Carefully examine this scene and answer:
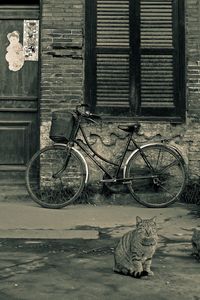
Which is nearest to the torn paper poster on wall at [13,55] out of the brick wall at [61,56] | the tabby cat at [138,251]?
the brick wall at [61,56]

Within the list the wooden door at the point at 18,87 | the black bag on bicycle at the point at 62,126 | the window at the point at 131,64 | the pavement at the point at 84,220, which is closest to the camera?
the pavement at the point at 84,220

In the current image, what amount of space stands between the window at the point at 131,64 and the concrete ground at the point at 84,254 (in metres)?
1.50

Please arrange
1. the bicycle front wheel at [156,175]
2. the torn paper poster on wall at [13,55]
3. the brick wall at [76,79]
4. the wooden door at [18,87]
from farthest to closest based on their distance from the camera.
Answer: the torn paper poster on wall at [13,55], the wooden door at [18,87], the brick wall at [76,79], the bicycle front wheel at [156,175]

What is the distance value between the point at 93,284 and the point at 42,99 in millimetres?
3968

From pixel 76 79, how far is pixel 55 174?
1.45m

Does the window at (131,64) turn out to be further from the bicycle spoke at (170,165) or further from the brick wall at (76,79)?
the bicycle spoke at (170,165)

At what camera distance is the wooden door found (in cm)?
727

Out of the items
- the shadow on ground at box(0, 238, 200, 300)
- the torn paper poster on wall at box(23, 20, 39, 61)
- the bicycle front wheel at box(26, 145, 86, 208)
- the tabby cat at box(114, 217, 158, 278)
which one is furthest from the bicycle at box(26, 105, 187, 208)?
the tabby cat at box(114, 217, 158, 278)

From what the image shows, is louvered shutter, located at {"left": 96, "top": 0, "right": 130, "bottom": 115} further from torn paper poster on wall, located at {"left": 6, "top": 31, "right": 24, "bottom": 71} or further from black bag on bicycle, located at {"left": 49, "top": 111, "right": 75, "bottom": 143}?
torn paper poster on wall, located at {"left": 6, "top": 31, "right": 24, "bottom": 71}

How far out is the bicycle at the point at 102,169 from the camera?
6.45 meters

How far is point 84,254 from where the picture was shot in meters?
4.25

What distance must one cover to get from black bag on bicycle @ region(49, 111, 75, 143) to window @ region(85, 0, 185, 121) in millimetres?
727

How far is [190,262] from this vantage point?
4023 mm

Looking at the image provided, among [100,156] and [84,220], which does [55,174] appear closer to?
[100,156]
